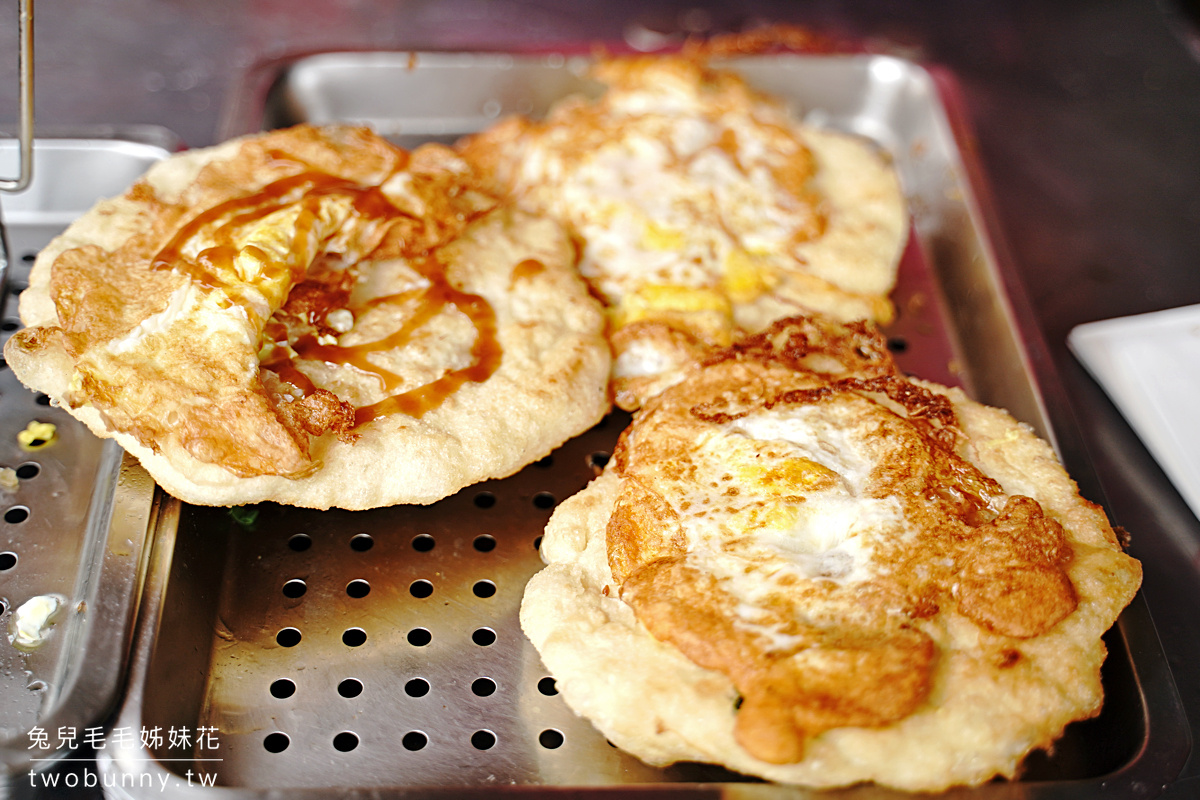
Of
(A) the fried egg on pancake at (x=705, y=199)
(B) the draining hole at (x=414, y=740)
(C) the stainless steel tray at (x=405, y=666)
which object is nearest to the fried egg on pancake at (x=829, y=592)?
(C) the stainless steel tray at (x=405, y=666)

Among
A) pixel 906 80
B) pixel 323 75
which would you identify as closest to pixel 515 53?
pixel 323 75

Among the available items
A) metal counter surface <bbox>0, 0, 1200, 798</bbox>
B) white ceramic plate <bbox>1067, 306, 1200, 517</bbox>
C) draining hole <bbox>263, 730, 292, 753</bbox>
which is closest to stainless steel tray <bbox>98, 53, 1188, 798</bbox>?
draining hole <bbox>263, 730, 292, 753</bbox>

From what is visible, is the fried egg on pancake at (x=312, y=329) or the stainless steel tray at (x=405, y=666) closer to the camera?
the stainless steel tray at (x=405, y=666)

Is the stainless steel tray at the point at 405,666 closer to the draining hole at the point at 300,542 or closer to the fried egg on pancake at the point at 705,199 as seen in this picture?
the draining hole at the point at 300,542

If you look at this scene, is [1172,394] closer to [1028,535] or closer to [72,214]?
[1028,535]

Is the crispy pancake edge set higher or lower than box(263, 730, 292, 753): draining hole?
higher

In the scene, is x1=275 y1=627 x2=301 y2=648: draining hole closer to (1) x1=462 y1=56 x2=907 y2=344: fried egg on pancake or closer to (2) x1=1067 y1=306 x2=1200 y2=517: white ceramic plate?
(1) x1=462 y1=56 x2=907 y2=344: fried egg on pancake

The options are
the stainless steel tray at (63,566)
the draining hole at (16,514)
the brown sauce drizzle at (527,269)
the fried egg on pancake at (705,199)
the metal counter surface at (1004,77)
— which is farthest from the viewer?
the metal counter surface at (1004,77)
